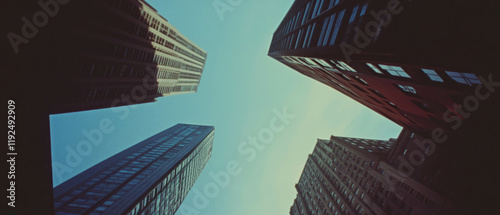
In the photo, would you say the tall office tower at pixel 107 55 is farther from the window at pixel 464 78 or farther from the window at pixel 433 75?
the window at pixel 464 78

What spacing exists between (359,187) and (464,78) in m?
46.7

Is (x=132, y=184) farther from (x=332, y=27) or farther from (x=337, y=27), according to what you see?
(x=337, y=27)

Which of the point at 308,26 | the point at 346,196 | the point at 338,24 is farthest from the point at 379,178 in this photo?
the point at 338,24

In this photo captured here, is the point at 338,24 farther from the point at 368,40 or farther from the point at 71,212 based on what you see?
the point at 71,212

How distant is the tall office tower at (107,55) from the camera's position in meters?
33.7

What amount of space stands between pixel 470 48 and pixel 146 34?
5905cm

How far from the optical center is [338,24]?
→ 842 inches

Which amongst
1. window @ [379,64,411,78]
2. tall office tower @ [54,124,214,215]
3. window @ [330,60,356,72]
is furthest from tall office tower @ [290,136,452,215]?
tall office tower @ [54,124,214,215]

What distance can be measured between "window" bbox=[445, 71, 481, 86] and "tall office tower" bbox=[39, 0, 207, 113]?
40496mm

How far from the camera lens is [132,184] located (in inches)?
1636

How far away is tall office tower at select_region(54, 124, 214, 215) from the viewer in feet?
112

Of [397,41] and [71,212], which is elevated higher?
[397,41]

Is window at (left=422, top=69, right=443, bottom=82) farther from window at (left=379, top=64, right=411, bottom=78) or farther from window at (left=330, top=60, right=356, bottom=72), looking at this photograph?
window at (left=330, top=60, right=356, bottom=72)

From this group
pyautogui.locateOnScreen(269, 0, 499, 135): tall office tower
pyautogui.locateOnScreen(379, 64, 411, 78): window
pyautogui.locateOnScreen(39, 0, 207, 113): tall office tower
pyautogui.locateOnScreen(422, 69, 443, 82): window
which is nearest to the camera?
pyautogui.locateOnScreen(269, 0, 499, 135): tall office tower
